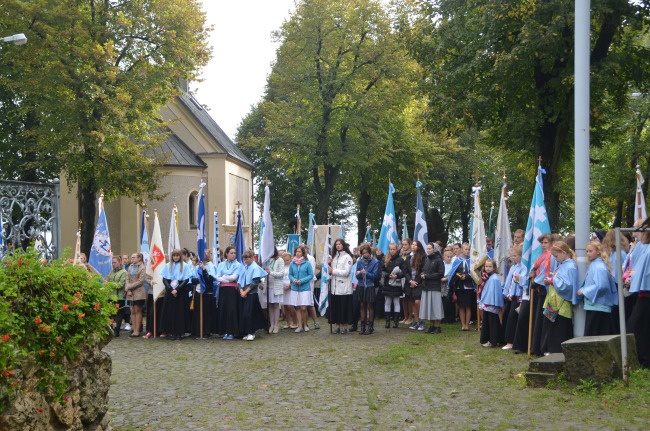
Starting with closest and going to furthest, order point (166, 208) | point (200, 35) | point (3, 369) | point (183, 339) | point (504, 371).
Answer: point (3, 369) → point (504, 371) → point (183, 339) → point (200, 35) → point (166, 208)

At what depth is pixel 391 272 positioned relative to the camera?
1694 cm

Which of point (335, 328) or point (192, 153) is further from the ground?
point (192, 153)

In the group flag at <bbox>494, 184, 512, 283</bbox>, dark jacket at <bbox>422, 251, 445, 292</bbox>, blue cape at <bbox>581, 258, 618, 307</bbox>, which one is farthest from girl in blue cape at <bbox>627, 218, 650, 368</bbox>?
dark jacket at <bbox>422, 251, 445, 292</bbox>

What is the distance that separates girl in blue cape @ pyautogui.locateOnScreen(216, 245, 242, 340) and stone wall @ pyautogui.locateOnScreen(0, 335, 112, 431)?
8958 millimetres

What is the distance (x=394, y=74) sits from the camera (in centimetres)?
3575

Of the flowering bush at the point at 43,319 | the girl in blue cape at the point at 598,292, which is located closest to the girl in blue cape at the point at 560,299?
the girl in blue cape at the point at 598,292

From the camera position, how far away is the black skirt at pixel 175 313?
54.9 feet

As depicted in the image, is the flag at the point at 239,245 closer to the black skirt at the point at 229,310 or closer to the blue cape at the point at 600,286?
the black skirt at the point at 229,310

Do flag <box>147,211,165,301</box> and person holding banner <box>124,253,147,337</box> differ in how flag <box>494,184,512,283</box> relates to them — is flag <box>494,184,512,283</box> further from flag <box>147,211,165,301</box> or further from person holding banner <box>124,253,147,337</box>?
person holding banner <box>124,253,147,337</box>

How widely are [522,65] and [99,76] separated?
15.7 m

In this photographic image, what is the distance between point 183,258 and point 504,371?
27.9ft

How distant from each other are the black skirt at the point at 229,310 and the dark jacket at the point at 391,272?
3.32 meters

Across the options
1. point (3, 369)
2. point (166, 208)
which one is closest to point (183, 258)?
point (3, 369)

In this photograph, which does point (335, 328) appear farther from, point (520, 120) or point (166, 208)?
point (166, 208)
